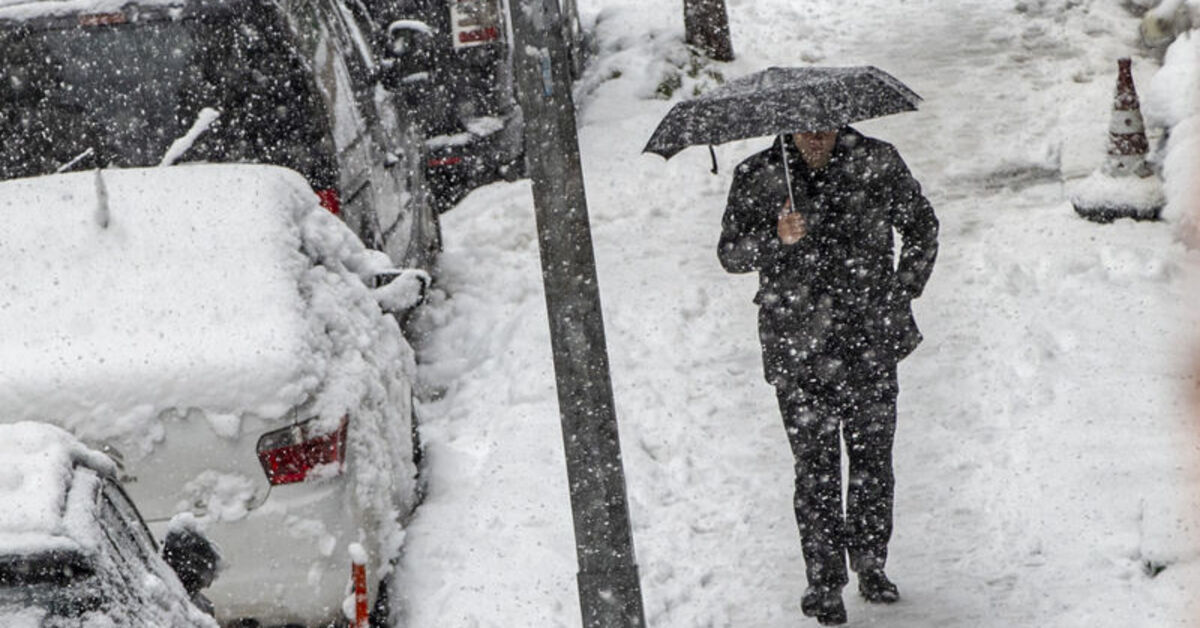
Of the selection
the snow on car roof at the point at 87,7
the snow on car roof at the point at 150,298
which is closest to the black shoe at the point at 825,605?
the snow on car roof at the point at 150,298

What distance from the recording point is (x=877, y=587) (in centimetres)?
620

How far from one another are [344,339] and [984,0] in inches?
450

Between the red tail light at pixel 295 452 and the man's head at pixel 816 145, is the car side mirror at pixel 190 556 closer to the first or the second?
the red tail light at pixel 295 452

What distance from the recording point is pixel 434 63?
11.0 meters

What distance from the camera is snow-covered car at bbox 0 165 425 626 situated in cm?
559

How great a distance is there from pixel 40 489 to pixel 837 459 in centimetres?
299

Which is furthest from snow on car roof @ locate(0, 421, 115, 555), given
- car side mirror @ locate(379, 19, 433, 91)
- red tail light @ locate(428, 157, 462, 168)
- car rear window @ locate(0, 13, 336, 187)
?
red tail light @ locate(428, 157, 462, 168)

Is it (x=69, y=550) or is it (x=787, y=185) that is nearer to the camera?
(x=69, y=550)

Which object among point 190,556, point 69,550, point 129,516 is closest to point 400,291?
point 129,516

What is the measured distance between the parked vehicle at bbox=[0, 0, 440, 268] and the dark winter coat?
9.28 feet

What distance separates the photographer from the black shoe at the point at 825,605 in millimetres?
6008

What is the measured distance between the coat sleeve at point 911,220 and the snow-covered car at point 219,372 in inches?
79.4

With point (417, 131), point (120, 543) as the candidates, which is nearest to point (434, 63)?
point (417, 131)

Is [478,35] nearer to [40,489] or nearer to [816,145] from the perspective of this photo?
[816,145]
